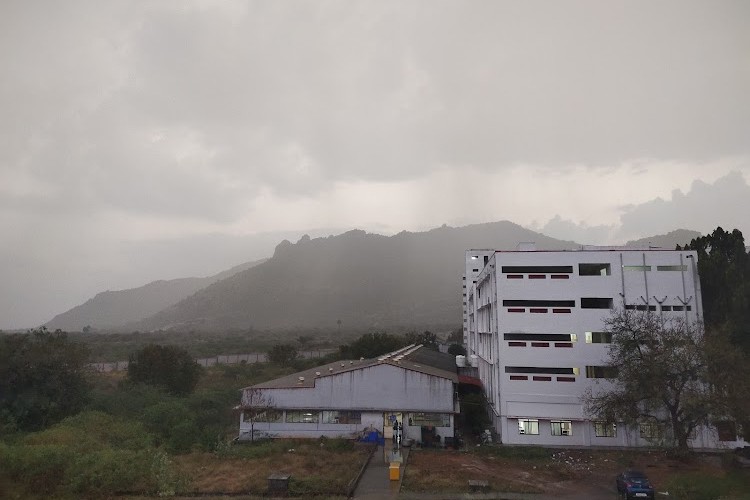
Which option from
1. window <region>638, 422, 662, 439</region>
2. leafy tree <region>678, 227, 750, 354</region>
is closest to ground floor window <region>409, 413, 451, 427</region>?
window <region>638, 422, 662, 439</region>

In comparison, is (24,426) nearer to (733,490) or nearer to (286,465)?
(286,465)

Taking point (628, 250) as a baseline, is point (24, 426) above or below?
below

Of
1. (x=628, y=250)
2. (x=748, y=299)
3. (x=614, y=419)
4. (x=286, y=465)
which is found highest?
(x=628, y=250)

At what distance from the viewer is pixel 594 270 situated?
41375 mm

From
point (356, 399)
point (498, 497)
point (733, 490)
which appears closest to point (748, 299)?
point (733, 490)

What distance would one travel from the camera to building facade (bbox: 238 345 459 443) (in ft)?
123

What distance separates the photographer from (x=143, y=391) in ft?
153

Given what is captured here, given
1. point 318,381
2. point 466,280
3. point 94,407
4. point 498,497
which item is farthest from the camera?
point 466,280

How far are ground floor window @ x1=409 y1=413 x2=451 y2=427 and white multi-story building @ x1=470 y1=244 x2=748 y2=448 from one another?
4681mm

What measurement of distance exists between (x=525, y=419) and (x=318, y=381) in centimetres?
1687

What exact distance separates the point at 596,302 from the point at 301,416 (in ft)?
84.7

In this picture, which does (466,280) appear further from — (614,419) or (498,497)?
(498,497)

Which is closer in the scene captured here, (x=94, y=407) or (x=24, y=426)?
(x=24, y=426)

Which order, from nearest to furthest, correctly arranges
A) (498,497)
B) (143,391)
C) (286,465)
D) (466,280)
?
(498,497)
(286,465)
(143,391)
(466,280)
